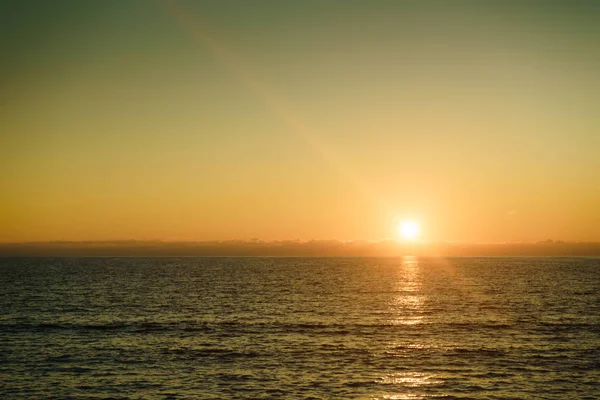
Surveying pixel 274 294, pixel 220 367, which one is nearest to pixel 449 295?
pixel 274 294

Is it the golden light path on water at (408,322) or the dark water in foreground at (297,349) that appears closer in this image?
the dark water in foreground at (297,349)

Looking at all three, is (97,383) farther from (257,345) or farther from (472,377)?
(472,377)

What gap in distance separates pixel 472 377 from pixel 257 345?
70.9 ft

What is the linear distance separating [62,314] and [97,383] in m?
41.3

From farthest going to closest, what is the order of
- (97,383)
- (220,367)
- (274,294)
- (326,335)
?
(274,294) → (326,335) → (220,367) → (97,383)

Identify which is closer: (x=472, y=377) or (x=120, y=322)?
(x=472, y=377)

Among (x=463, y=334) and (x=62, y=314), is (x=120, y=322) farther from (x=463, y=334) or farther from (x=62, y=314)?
(x=463, y=334)

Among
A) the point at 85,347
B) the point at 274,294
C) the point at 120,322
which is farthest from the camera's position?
the point at 274,294

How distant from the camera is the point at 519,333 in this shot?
64500 millimetres

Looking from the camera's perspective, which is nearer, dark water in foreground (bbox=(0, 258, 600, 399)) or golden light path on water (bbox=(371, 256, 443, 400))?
dark water in foreground (bbox=(0, 258, 600, 399))

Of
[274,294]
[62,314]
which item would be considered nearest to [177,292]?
[274,294]

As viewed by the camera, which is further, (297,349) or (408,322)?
(408,322)

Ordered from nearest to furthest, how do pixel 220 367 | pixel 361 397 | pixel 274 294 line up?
pixel 361 397
pixel 220 367
pixel 274 294

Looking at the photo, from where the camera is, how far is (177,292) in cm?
11756
